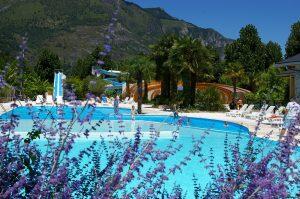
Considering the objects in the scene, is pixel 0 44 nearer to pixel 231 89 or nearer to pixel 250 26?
pixel 250 26

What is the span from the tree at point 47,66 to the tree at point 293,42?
33.4 metres

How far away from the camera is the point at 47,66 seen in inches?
2911

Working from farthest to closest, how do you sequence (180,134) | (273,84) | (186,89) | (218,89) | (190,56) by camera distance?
(218,89) → (273,84) → (186,89) → (190,56) → (180,134)

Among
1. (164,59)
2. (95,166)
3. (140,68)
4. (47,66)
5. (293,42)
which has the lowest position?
(95,166)

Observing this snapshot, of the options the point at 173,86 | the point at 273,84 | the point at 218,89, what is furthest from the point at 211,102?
the point at 218,89

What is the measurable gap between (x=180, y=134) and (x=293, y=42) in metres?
38.7

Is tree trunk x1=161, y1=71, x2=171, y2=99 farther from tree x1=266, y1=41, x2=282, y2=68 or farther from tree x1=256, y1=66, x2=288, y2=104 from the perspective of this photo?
tree x1=266, y1=41, x2=282, y2=68

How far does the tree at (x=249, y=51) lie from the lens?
58688 mm

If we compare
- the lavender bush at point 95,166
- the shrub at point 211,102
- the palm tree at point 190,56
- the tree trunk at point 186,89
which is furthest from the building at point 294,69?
the lavender bush at point 95,166

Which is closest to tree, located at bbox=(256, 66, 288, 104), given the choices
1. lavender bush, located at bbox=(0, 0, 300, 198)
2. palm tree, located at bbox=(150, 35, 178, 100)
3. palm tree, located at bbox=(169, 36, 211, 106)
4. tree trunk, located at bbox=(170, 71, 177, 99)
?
palm tree, located at bbox=(169, 36, 211, 106)

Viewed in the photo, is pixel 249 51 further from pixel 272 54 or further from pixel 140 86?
pixel 140 86

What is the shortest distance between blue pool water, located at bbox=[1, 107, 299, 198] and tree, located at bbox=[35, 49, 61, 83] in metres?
46.1

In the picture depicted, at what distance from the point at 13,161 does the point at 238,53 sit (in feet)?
198

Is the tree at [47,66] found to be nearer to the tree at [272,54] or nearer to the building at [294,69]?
the tree at [272,54]
